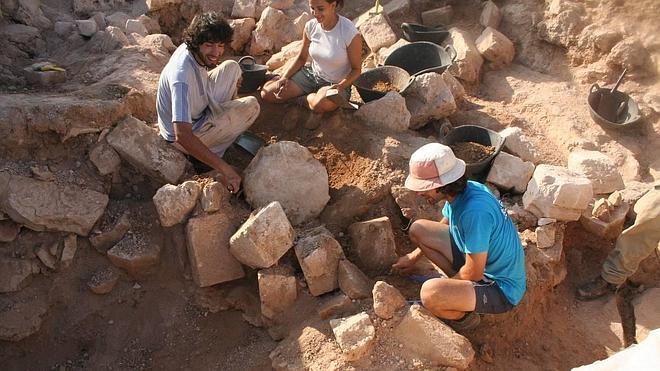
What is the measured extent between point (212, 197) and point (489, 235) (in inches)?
74.8

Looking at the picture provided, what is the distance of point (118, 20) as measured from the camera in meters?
6.52

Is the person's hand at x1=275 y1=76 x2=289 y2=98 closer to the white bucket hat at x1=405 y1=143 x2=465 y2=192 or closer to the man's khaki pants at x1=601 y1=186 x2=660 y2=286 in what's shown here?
the white bucket hat at x1=405 y1=143 x2=465 y2=192

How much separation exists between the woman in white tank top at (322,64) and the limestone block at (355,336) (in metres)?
1.97

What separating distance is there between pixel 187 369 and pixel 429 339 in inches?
69.1

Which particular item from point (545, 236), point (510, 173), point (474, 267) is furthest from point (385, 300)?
point (510, 173)

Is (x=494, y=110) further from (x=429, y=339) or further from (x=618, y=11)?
(x=429, y=339)

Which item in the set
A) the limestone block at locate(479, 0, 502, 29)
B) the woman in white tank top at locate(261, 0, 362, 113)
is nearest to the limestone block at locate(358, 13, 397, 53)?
the limestone block at locate(479, 0, 502, 29)

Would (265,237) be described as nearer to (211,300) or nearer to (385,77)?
(211,300)

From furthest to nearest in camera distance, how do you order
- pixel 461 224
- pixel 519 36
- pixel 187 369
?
pixel 519 36 < pixel 187 369 < pixel 461 224

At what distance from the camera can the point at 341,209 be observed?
13.4 feet

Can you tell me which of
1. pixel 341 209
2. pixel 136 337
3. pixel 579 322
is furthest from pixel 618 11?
pixel 136 337

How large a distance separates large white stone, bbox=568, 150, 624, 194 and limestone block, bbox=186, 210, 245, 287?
3100 millimetres

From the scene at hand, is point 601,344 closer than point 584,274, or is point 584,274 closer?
point 601,344

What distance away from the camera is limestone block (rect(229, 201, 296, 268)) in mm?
3572
